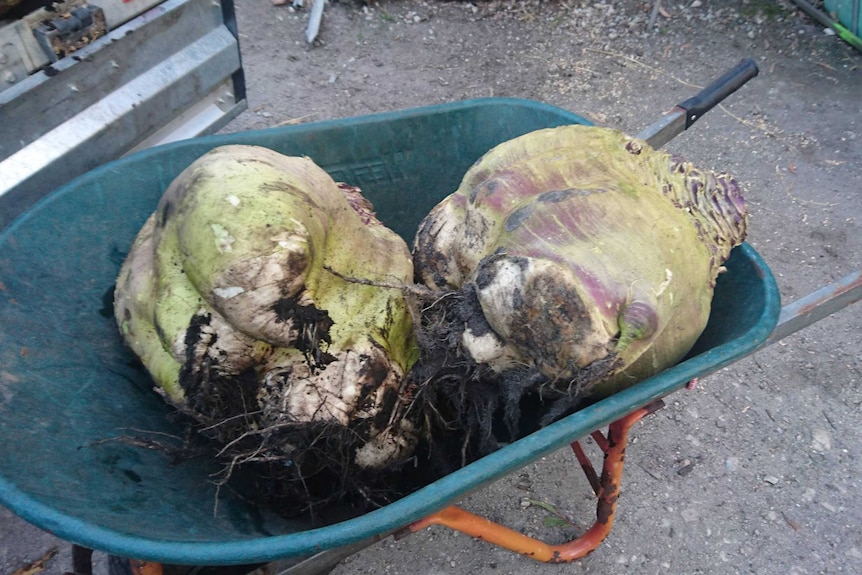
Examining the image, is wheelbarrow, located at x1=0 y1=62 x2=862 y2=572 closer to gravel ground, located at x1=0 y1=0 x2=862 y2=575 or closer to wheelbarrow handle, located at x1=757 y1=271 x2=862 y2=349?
wheelbarrow handle, located at x1=757 y1=271 x2=862 y2=349

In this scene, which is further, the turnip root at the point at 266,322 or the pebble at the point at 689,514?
the pebble at the point at 689,514

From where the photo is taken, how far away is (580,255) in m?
1.28

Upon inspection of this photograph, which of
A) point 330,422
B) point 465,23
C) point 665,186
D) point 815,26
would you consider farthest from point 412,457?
point 815,26

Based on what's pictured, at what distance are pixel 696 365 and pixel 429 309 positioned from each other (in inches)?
22.0

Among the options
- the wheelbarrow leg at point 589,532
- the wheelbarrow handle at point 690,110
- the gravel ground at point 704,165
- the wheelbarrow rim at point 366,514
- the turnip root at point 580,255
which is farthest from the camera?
the gravel ground at point 704,165

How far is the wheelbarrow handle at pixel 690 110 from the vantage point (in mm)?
1906

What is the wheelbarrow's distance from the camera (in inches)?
43.8

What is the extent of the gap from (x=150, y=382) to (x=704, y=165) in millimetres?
2984

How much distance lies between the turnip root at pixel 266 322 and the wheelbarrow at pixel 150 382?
0.40 ft

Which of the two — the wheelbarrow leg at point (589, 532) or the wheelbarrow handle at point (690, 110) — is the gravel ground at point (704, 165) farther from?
the wheelbarrow handle at point (690, 110)

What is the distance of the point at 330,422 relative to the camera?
135 cm

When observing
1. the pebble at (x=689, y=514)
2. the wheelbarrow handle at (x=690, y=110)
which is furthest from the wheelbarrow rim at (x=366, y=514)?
the pebble at (x=689, y=514)

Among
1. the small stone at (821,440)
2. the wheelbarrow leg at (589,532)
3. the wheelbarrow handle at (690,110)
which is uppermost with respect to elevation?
the wheelbarrow handle at (690,110)

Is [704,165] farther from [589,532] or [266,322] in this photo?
[266,322]
